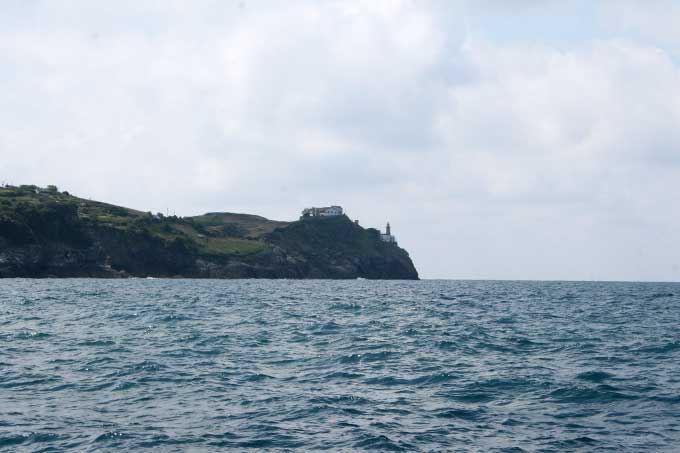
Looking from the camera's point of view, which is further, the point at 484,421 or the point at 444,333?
the point at 444,333

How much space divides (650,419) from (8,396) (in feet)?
77.5

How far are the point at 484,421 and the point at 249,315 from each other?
134 feet

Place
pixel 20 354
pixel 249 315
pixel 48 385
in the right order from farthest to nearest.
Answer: pixel 249 315 → pixel 20 354 → pixel 48 385

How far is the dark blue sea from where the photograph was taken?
19.8 metres

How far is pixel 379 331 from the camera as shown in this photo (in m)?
48.2

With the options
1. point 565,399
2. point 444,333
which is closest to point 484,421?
point 565,399

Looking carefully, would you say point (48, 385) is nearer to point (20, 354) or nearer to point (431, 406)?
point (20, 354)

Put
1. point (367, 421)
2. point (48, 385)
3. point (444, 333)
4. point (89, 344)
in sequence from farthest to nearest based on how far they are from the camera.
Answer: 1. point (444, 333)
2. point (89, 344)
3. point (48, 385)
4. point (367, 421)

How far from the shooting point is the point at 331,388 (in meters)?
27.2

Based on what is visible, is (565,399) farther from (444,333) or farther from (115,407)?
(444,333)

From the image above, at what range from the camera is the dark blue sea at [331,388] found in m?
19.8

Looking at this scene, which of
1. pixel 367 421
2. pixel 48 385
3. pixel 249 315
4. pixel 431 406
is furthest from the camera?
pixel 249 315

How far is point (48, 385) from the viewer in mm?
26656

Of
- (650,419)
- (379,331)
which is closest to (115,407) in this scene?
(650,419)
